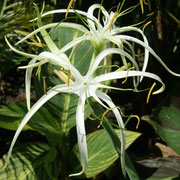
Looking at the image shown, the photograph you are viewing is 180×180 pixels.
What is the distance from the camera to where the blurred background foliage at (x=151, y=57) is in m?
0.90

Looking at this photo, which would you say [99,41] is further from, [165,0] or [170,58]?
[165,0]

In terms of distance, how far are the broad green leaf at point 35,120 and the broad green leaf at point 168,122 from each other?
0.28 meters

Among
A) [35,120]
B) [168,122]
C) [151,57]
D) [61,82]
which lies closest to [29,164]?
[35,120]

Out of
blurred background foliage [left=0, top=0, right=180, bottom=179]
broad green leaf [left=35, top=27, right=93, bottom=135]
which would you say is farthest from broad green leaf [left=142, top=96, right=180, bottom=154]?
broad green leaf [left=35, top=27, right=93, bottom=135]

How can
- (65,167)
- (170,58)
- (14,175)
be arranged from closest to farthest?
(14,175) → (65,167) → (170,58)

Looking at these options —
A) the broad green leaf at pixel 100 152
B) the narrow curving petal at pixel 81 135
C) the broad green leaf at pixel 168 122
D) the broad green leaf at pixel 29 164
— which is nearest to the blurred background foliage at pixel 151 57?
the broad green leaf at pixel 168 122

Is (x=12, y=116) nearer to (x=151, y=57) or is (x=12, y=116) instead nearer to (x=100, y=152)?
(x=100, y=152)

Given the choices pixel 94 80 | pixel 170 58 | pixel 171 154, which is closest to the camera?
pixel 94 80

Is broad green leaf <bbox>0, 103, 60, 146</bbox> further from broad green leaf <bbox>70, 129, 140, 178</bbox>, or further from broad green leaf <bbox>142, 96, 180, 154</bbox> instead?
broad green leaf <bbox>142, 96, 180, 154</bbox>

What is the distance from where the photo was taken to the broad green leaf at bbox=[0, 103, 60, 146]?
2.57ft

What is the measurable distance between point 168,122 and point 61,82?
14.5 inches

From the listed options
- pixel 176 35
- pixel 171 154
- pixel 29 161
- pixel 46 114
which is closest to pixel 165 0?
pixel 176 35

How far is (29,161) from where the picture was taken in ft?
2.91

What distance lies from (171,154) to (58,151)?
1.44 ft
